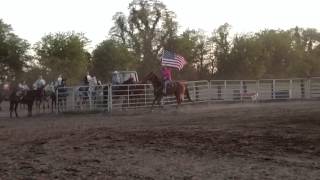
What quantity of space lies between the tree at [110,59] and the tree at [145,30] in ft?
6.47

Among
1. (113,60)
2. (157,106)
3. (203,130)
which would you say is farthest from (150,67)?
(203,130)

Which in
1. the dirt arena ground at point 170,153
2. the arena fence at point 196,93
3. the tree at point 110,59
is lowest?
the dirt arena ground at point 170,153

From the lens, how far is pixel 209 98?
37438 millimetres

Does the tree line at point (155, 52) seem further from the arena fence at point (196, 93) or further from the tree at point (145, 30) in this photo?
the arena fence at point (196, 93)

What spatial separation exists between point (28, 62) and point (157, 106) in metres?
42.1

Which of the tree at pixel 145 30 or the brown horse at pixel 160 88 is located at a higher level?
the tree at pixel 145 30

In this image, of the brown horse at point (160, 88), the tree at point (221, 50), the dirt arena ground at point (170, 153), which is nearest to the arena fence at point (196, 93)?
the brown horse at point (160, 88)

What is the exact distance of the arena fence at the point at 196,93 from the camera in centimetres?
3028

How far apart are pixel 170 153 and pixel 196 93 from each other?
2527cm

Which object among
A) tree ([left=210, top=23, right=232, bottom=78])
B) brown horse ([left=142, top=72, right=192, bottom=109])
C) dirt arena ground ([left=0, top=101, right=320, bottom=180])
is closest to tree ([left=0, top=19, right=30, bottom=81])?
tree ([left=210, top=23, right=232, bottom=78])

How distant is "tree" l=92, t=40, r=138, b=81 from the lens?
242 ft

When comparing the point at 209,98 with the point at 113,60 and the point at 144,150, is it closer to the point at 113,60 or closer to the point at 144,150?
the point at 144,150

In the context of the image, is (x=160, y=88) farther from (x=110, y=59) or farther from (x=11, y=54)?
(x=110, y=59)

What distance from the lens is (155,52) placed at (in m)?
76.4
